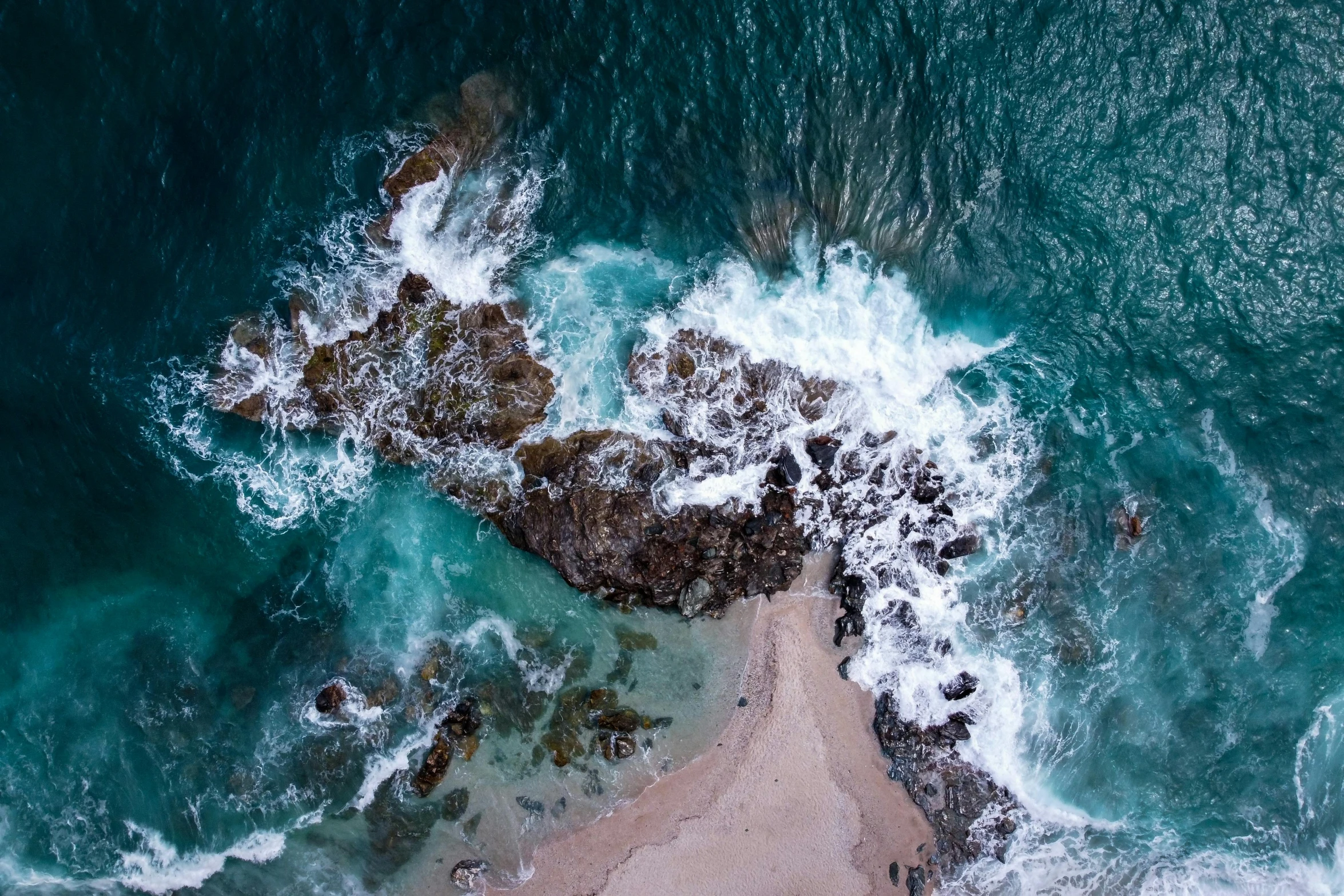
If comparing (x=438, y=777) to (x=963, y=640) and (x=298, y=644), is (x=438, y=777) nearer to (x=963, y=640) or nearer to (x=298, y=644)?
(x=298, y=644)

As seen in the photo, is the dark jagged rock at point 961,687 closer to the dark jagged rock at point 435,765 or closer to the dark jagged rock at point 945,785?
the dark jagged rock at point 945,785

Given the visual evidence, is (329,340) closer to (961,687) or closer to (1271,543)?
(961,687)

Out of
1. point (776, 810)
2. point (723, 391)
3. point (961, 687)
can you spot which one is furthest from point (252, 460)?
point (961, 687)

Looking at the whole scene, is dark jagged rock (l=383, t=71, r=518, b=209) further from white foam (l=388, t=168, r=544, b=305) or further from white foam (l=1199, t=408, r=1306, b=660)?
white foam (l=1199, t=408, r=1306, b=660)

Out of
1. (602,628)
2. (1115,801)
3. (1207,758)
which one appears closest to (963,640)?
(1115,801)

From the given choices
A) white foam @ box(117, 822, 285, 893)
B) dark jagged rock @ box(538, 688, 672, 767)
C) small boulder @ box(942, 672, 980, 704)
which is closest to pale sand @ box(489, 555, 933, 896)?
dark jagged rock @ box(538, 688, 672, 767)
